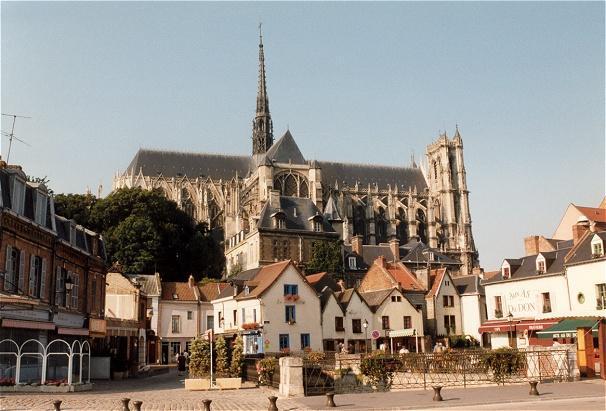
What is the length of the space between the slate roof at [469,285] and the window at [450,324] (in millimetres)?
2575

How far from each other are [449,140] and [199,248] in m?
72.4

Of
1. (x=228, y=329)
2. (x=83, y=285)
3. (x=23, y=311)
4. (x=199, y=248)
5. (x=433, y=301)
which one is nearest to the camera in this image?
(x=23, y=311)

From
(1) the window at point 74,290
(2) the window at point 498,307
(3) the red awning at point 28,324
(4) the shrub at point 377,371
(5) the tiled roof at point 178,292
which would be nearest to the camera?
(3) the red awning at point 28,324

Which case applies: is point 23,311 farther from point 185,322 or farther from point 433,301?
point 433,301

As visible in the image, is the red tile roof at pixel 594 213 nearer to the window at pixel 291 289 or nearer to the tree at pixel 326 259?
the window at pixel 291 289

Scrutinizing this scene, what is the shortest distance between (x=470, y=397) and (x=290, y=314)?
24.7 meters

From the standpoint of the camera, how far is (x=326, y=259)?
73.5 meters

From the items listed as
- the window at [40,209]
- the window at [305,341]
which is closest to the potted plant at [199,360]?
the window at [40,209]

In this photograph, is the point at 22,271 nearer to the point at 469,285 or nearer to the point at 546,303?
the point at 546,303

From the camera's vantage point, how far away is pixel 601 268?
3122 centimetres

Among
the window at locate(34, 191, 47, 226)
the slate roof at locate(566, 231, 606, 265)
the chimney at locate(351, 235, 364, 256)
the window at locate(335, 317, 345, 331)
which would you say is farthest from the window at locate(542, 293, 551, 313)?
the chimney at locate(351, 235, 364, 256)

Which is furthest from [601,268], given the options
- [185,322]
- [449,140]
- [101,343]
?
[449,140]

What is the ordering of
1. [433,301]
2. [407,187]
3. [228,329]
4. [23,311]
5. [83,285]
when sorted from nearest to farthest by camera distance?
[23,311]
[83,285]
[228,329]
[433,301]
[407,187]

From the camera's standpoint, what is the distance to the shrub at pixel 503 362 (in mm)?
22156
